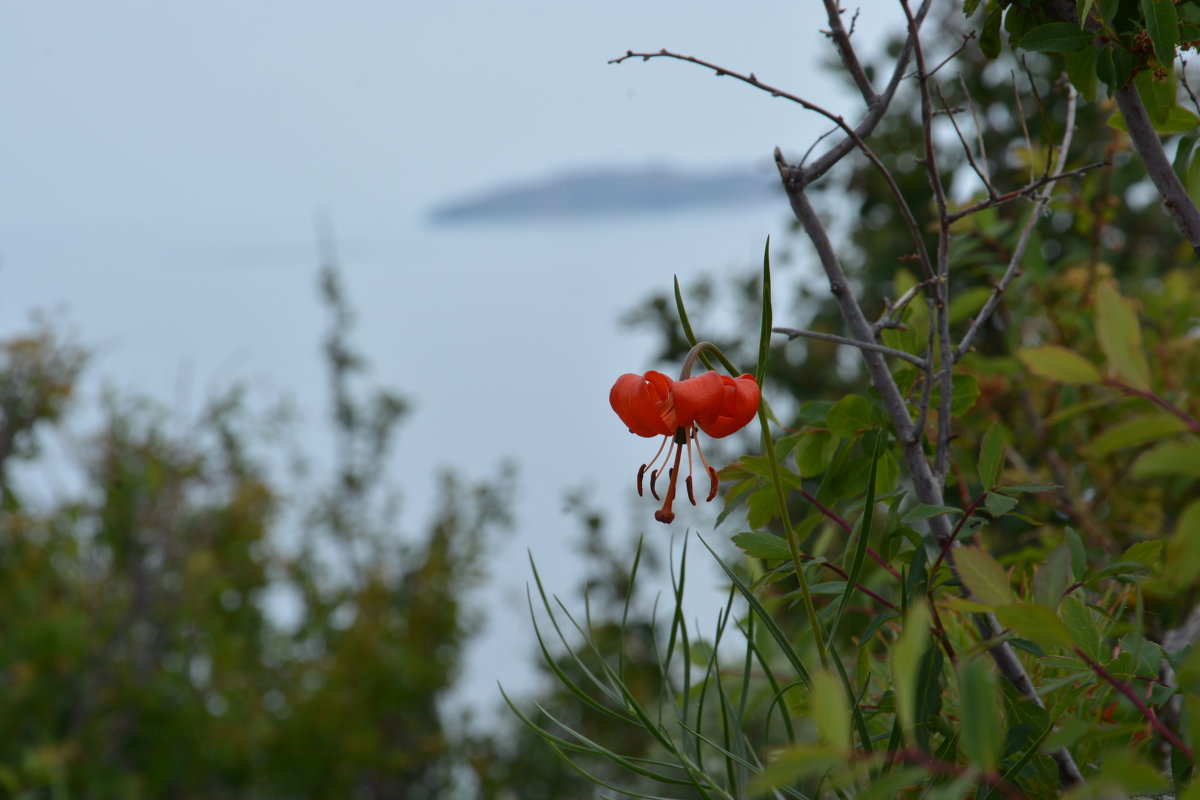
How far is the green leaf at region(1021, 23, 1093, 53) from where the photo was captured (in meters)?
0.60

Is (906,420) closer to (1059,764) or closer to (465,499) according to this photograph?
(1059,764)

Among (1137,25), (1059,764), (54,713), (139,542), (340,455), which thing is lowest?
(1059,764)

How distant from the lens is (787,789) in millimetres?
596

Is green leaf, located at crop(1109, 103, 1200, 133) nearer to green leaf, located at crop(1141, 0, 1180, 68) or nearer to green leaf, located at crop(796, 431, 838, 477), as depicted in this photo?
green leaf, located at crop(1141, 0, 1180, 68)

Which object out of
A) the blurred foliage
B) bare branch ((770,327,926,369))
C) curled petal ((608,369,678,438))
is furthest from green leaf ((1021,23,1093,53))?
the blurred foliage

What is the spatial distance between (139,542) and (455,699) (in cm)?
102

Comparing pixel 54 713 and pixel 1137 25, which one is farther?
pixel 54 713

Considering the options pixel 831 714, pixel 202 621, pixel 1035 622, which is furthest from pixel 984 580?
pixel 202 621

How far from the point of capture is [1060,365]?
13.4 inches

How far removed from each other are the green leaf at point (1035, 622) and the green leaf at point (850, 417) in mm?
285

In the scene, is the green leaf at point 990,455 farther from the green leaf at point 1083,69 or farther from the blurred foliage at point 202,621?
the blurred foliage at point 202,621

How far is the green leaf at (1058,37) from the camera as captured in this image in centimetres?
60

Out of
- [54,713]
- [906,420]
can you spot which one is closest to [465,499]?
[54,713]

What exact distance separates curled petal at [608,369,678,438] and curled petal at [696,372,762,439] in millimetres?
18
